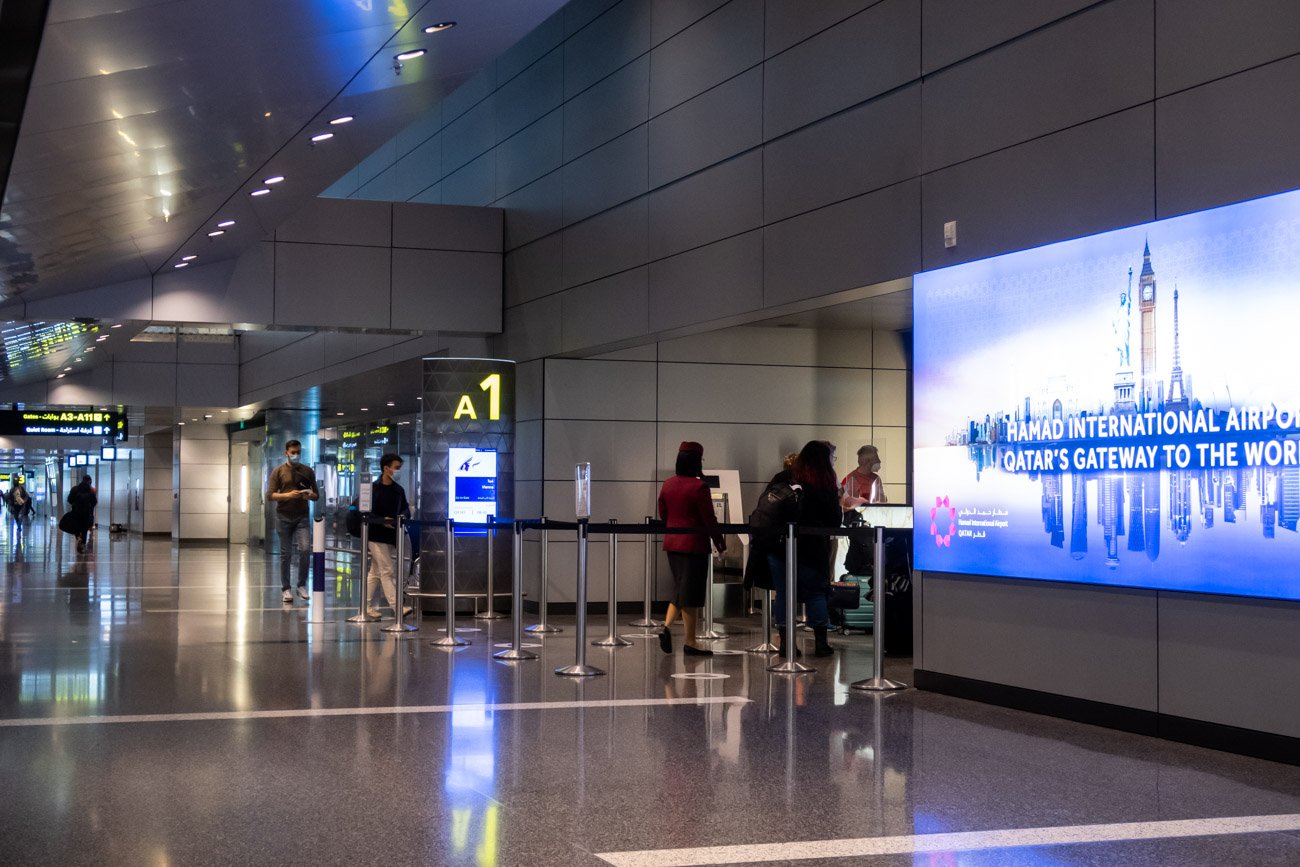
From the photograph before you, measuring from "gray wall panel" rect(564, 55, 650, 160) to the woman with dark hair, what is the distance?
423cm

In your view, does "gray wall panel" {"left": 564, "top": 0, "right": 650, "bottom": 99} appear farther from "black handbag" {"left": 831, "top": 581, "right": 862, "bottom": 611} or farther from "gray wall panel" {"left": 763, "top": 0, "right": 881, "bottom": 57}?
"black handbag" {"left": 831, "top": 581, "right": 862, "bottom": 611}

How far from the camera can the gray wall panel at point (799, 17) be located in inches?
383

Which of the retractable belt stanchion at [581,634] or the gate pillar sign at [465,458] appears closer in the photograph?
the retractable belt stanchion at [581,634]

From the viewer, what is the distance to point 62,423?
3170cm

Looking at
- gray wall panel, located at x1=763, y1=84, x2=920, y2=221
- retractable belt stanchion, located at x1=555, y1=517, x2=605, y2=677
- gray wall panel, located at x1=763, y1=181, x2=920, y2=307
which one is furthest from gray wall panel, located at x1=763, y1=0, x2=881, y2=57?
retractable belt stanchion, located at x1=555, y1=517, x2=605, y2=677

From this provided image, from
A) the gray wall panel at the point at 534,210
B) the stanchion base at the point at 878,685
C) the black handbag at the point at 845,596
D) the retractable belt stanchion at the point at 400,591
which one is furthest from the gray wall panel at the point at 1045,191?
the gray wall panel at the point at 534,210

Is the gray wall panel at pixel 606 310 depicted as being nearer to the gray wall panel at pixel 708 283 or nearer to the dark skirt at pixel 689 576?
the gray wall panel at pixel 708 283

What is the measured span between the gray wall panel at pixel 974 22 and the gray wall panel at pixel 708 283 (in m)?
2.50

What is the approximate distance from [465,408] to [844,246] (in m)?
6.44

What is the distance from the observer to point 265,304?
15.3 m

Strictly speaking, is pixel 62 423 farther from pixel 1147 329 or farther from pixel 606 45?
pixel 1147 329

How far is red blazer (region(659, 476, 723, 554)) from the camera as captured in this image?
10641 mm

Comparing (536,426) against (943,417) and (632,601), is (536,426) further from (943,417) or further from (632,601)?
(943,417)

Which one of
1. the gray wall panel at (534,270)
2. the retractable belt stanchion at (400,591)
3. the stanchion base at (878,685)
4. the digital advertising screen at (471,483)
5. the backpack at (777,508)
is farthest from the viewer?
the digital advertising screen at (471,483)
